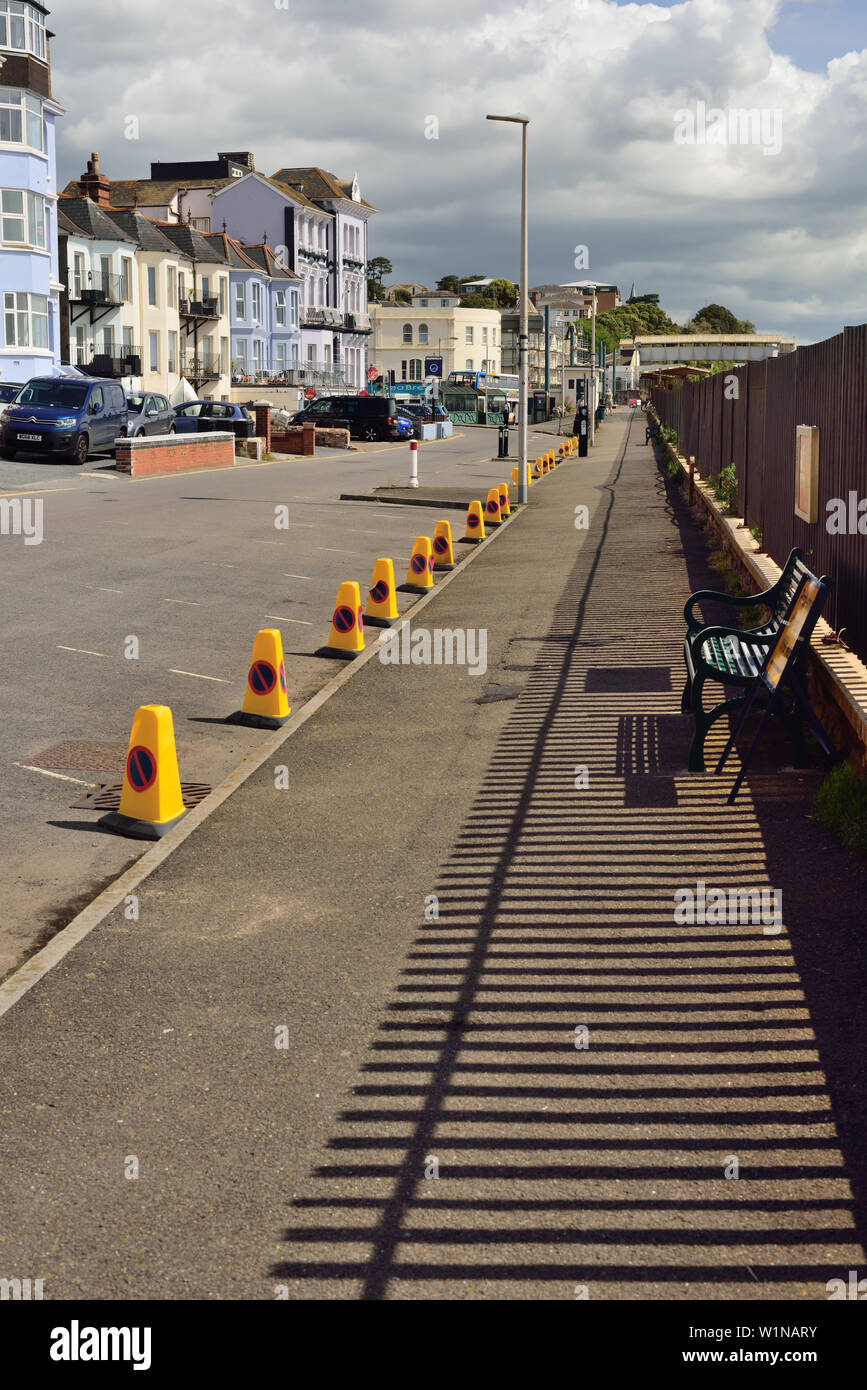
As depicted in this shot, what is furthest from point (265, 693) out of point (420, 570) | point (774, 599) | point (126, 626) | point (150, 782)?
point (420, 570)

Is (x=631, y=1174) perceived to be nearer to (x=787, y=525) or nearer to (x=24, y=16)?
(x=787, y=525)

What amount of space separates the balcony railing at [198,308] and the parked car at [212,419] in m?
26.5

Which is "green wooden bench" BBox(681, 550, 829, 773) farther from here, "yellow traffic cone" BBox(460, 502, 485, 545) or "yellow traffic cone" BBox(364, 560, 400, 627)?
"yellow traffic cone" BBox(460, 502, 485, 545)

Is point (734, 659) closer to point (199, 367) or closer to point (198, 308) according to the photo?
point (198, 308)

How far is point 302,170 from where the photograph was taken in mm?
102500

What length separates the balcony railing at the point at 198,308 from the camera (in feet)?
240

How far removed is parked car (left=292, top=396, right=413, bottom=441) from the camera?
6091 centimetres

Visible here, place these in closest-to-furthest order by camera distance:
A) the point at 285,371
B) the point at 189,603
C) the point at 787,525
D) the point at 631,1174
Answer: the point at 631,1174 < the point at 787,525 < the point at 189,603 < the point at 285,371

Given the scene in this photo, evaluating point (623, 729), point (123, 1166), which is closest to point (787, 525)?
point (623, 729)

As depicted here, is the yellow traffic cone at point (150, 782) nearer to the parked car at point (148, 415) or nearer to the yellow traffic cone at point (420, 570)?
the yellow traffic cone at point (420, 570)

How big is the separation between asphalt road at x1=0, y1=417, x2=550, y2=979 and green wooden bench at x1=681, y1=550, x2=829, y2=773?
306 cm

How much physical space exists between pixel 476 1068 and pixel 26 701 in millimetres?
7013

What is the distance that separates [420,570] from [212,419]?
31.1 metres

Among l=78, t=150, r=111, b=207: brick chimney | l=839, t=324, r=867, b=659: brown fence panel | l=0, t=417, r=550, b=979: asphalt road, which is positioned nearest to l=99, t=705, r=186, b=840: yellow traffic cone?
l=0, t=417, r=550, b=979: asphalt road
